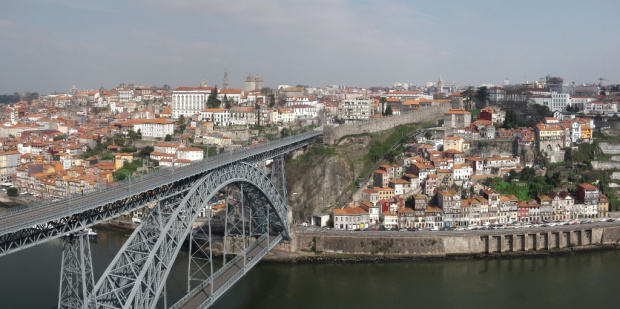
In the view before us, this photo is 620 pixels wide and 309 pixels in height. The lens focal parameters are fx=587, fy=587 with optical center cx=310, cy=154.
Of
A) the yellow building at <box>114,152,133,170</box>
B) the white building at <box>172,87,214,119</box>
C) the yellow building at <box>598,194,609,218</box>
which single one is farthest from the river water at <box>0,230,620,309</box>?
the white building at <box>172,87,214,119</box>

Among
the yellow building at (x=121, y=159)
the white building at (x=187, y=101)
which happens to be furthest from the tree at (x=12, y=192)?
the white building at (x=187, y=101)

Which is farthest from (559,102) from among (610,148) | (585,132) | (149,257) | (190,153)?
(149,257)

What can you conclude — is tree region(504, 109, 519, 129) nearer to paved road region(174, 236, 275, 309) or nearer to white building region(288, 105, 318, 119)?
white building region(288, 105, 318, 119)

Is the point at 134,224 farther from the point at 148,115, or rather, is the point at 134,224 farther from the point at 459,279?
the point at 148,115

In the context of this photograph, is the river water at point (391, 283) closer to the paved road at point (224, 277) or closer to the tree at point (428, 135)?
the paved road at point (224, 277)

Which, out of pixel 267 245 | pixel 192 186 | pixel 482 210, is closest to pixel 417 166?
pixel 482 210
